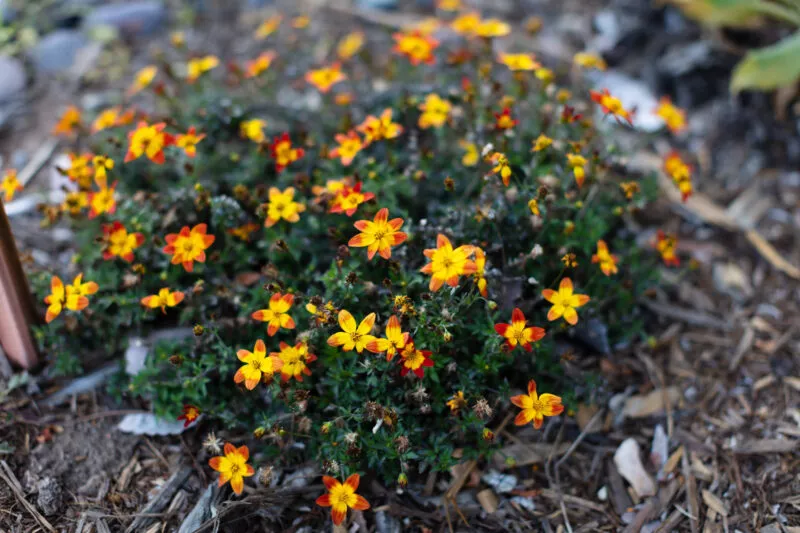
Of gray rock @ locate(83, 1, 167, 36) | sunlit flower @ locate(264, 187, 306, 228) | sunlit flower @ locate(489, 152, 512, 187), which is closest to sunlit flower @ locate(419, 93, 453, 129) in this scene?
sunlit flower @ locate(489, 152, 512, 187)

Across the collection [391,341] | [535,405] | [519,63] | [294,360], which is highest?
[519,63]

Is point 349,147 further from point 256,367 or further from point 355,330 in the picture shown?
point 256,367

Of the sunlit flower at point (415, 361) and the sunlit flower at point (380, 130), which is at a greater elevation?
the sunlit flower at point (380, 130)

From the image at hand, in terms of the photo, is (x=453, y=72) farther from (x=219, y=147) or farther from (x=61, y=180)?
(x=61, y=180)

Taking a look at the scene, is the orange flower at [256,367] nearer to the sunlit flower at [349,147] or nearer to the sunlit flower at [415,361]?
the sunlit flower at [415,361]

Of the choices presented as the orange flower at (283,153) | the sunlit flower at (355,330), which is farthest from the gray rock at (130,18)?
the sunlit flower at (355,330)

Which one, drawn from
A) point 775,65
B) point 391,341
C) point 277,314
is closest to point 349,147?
point 277,314
